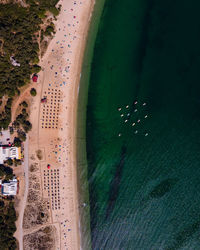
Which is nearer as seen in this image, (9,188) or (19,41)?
(19,41)

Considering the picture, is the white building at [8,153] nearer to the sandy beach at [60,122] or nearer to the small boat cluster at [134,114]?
the sandy beach at [60,122]

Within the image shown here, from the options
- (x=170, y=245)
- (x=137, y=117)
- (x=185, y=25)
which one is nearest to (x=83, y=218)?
(x=170, y=245)

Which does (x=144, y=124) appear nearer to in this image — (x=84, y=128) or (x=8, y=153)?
(x=84, y=128)

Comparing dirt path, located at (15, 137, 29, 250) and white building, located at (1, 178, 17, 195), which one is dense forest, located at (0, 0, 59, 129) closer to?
dirt path, located at (15, 137, 29, 250)

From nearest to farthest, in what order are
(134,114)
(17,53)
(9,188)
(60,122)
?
(17,53), (9,188), (60,122), (134,114)

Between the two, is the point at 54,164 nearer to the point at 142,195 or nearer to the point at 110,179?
the point at 110,179

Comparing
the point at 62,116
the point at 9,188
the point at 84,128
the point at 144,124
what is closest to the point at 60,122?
the point at 62,116

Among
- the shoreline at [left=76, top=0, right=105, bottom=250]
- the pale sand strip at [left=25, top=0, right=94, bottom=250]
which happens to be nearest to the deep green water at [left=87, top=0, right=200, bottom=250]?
the shoreline at [left=76, top=0, right=105, bottom=250]
